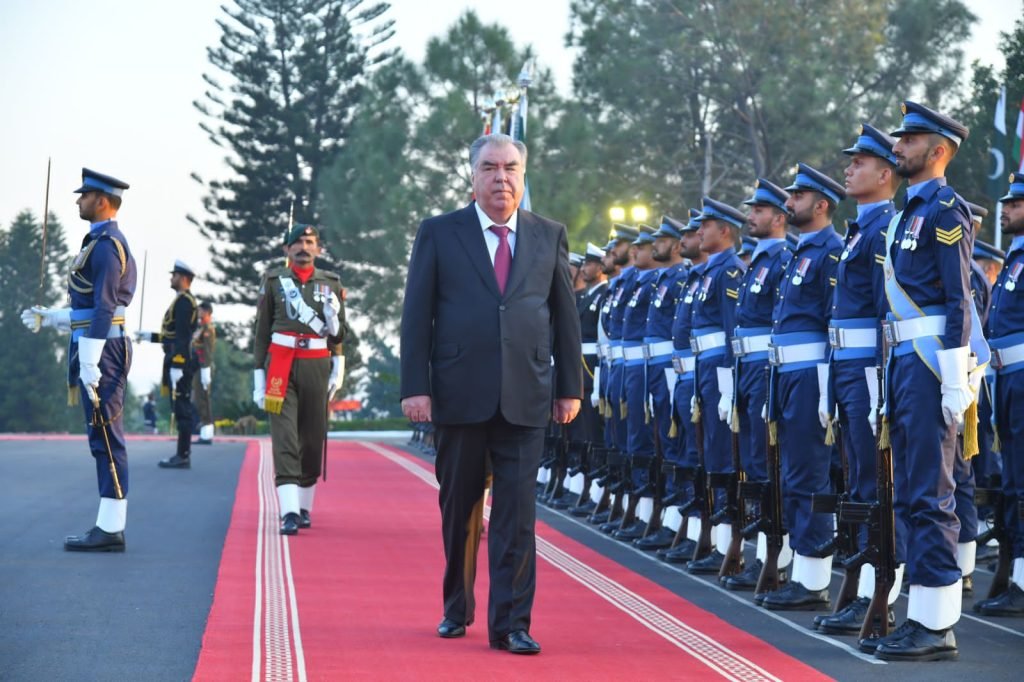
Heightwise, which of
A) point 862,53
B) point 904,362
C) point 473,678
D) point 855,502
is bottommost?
point 473,678

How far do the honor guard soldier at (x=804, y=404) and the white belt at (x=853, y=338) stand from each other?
0.52 metres

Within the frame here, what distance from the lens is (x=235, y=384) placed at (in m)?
86.7

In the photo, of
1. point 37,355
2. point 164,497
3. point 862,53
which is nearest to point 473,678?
point 164,497

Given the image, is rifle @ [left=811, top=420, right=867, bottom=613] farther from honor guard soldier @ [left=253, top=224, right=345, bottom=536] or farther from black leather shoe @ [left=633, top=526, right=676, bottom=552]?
honor guard soldier @ [left=253, top=224, right=345, bottom=536]

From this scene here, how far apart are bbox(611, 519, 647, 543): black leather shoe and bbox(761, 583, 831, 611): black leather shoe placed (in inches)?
134

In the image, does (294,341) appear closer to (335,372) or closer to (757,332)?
(335,372)

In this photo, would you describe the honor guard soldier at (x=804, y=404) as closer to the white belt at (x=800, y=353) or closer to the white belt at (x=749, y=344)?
the white belt at (x=800, y=353)

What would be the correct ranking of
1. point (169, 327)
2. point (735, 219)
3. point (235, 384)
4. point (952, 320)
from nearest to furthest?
point (952, 320)
point (735, 219)
point (169, 327)
point (235, 384)

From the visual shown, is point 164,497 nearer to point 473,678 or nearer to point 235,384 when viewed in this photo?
point 473,678

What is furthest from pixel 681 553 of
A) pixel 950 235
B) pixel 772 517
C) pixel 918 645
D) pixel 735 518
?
pixel 950 235

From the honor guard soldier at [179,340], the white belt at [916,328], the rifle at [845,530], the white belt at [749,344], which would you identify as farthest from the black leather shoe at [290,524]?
the honor guard soldier at [179,340]

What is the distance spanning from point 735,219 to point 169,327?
1054 cm

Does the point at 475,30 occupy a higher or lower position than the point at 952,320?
higher

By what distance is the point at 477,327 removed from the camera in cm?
680
